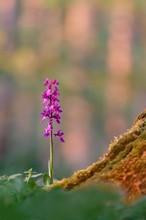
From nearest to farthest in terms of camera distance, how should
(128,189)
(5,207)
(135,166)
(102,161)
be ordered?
(5,207), (128,189), (135,166), (102,161)

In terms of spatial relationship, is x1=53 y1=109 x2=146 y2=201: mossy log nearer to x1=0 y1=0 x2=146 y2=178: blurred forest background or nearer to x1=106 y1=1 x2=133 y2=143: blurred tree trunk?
x1=0 y1=0 x2=146 y2=178: blurred forest background

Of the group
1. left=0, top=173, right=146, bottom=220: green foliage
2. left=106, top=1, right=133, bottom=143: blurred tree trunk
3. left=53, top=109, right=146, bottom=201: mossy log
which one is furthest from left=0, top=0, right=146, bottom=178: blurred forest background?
left=0, top=173, right=146, bottom=220: green foliage

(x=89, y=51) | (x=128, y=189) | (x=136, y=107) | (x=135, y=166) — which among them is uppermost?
(x=89, y=51)

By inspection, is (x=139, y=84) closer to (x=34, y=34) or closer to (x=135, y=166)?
(x=34, y=34)

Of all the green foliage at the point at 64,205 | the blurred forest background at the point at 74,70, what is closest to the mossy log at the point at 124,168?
the green foliage at the point at 64,205

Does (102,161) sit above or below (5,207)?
above

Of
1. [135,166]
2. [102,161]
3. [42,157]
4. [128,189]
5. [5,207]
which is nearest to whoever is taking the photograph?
[5,207]

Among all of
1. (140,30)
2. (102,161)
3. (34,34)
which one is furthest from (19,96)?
(102,161)
